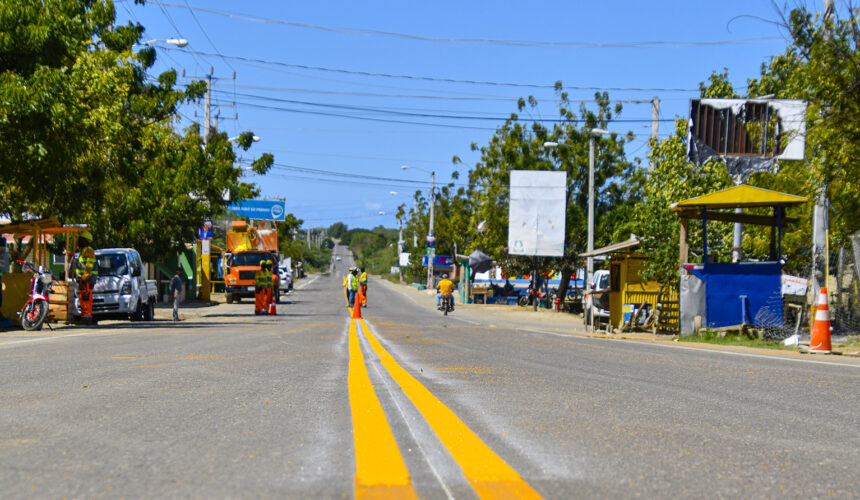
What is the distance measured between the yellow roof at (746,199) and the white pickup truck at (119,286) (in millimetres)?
14395

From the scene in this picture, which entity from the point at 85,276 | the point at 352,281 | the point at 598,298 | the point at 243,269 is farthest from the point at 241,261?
the point at 85,276

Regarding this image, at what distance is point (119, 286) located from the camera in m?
23.4

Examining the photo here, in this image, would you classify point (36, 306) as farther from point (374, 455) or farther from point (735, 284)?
point (374, 455)

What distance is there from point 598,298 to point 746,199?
13.8m

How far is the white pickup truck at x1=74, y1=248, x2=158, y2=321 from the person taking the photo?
23.2 meters

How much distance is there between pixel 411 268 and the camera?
10794 centimetres

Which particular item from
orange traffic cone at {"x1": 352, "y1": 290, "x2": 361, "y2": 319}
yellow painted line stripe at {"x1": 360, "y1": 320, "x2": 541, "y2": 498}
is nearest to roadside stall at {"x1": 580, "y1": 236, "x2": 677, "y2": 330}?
orange traffic cone at {"x1": 352, "y1": 290, "x2": 361, "y2": 319}

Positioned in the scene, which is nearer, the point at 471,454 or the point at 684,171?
the point at 471,454

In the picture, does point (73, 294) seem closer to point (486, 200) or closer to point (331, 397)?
point (331, 397)

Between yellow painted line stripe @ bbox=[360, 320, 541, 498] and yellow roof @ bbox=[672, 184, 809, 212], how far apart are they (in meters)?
13.7

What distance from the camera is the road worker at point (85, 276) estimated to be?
20.6 metres

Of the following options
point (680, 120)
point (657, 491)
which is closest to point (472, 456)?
point (657, 491)

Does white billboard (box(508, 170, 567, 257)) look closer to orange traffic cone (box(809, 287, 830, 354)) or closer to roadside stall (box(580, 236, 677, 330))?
roadside stall (box(580, 236, 677, 330))

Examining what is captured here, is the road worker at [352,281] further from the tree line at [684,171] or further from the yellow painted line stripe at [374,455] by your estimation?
the yellow painted line stripe at [374,455]
